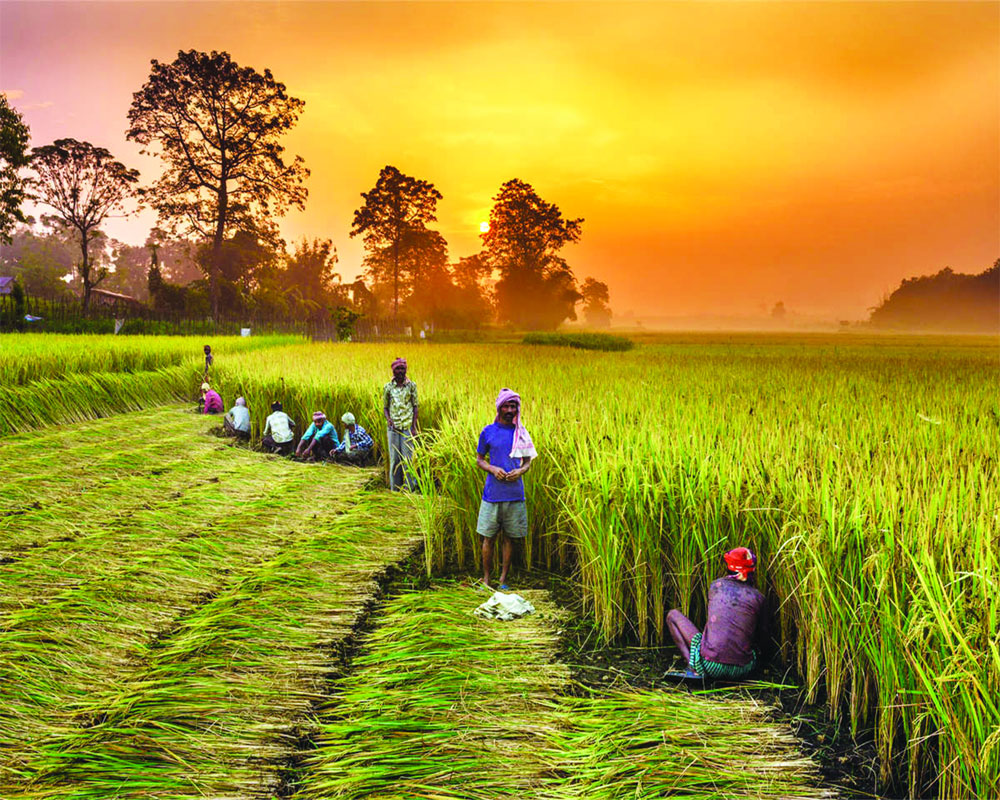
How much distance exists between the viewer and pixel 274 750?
9.24 feet

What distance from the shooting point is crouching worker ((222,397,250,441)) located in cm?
1068

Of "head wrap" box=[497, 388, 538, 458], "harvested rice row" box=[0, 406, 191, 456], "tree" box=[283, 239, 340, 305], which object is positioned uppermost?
"tree" box=[283, 239, 340, 305]

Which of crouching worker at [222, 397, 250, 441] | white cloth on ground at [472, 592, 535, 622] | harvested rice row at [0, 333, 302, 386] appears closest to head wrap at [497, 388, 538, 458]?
white cloth on ground at [472, 592, 535, 622]

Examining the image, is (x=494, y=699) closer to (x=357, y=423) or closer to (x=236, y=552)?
(x=236, y=552)

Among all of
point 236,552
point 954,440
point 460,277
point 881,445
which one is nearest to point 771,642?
point 881,445

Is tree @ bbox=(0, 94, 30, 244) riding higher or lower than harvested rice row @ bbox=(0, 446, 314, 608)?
higher

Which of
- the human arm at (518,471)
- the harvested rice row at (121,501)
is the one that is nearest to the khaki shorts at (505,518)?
the human arm at (518,471)

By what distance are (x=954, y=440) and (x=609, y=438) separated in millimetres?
3127

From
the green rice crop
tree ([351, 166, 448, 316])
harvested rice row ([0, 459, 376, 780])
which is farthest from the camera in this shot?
tree ([351, 166, 448, 316])

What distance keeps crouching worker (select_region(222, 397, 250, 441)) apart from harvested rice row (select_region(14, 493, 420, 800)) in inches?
248

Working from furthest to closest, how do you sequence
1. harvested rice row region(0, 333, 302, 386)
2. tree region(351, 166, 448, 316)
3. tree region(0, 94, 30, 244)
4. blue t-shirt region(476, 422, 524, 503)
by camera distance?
tree region(351, 166, 448, 316) → tree region(0, 94, 30, 244) → harvested rice row region(0, 333, 302, 386) → blue t-shirt region(476, 422, 524, 503)

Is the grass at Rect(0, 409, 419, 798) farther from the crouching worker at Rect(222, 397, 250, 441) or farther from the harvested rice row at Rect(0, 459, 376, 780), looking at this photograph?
the crouching worker at Rect(222, 397, 250, 441)

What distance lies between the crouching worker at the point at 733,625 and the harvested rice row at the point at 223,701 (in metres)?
2.13

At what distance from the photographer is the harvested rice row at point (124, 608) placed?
3158 mm
